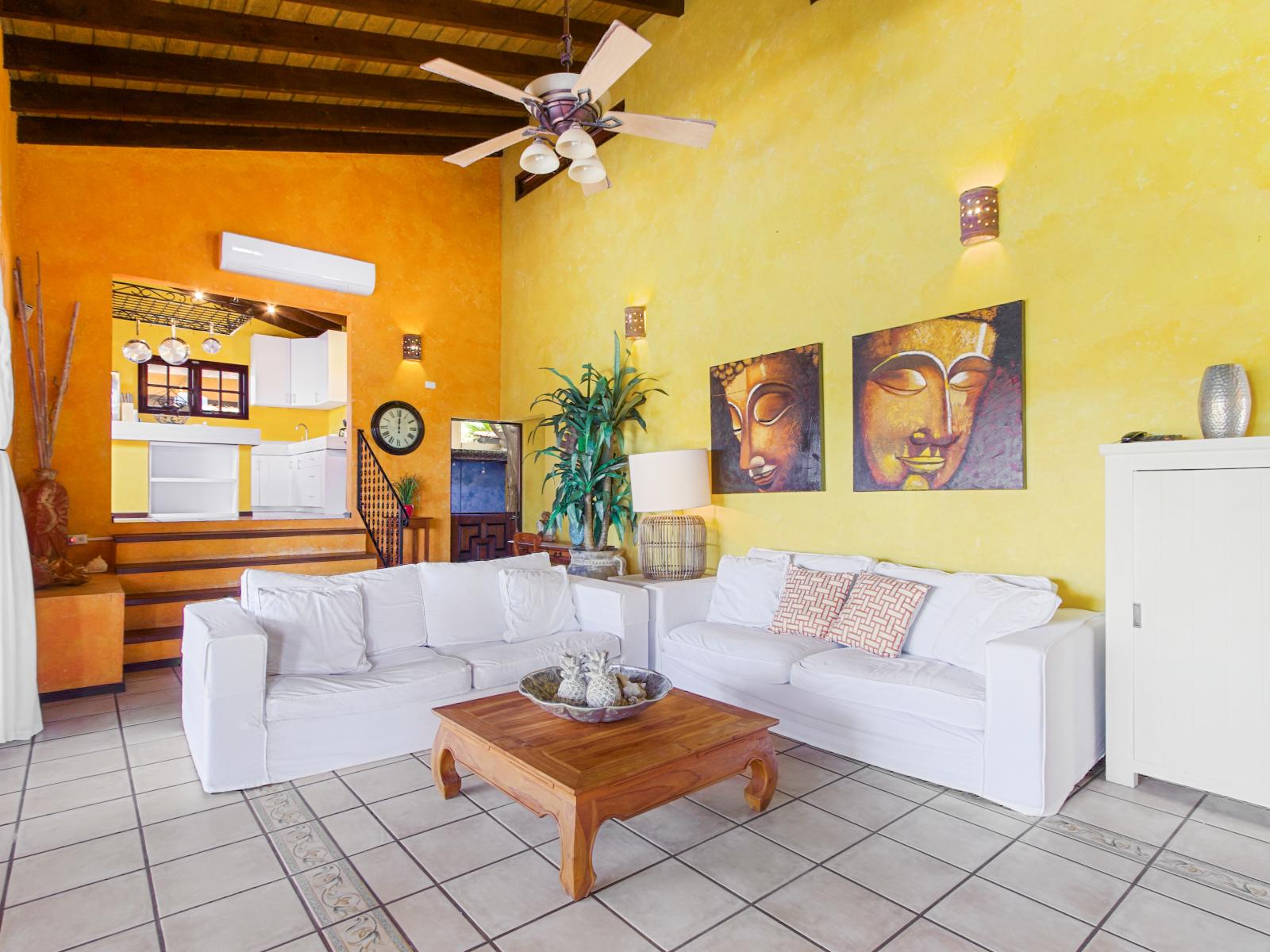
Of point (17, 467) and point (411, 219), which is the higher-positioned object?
point (411, 219)

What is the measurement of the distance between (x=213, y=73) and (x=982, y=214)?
5.30 m

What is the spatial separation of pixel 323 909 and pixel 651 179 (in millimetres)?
5440

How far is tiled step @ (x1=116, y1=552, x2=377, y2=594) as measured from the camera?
543 cm

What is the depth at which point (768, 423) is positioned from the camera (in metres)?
4.76

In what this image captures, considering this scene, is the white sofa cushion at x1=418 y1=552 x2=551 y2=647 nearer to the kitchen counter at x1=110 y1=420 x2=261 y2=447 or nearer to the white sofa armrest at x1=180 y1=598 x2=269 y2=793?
the white sofa armrest at x1=180 y1=598 x2=269 y2=793

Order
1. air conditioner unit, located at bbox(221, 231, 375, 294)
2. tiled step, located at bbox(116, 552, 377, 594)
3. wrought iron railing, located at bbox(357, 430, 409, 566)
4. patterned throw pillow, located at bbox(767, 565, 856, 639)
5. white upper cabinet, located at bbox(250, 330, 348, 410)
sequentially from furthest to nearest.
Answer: white upper cabinet, located at bbox(250, 330, 348, 410) → wrought iron railing, located at bbox(357, 430, 409, 566) → air conditioner unit, located at bbox(221, 231, 375, 294) → tiled step, located at bbox(116, 552, 377, 594) → patterned throw pillow, located at bbox(767, 565, 856, 639)

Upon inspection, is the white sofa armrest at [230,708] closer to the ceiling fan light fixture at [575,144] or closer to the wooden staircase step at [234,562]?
the ceiling fan light fixture at [575,144]

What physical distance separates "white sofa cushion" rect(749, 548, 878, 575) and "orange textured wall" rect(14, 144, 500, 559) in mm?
4360

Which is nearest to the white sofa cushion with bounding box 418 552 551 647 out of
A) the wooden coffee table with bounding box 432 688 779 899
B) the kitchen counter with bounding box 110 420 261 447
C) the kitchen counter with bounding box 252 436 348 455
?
the wooden coffee table with bounding box 432 688 779 899

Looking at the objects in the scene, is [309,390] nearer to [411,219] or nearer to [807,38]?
[411,219]

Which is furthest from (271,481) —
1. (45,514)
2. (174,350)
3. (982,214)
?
(982,214)

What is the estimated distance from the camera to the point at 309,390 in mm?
9992

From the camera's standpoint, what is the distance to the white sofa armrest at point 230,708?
282 centimetres

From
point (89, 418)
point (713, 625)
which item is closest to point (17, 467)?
point (89, 418)
